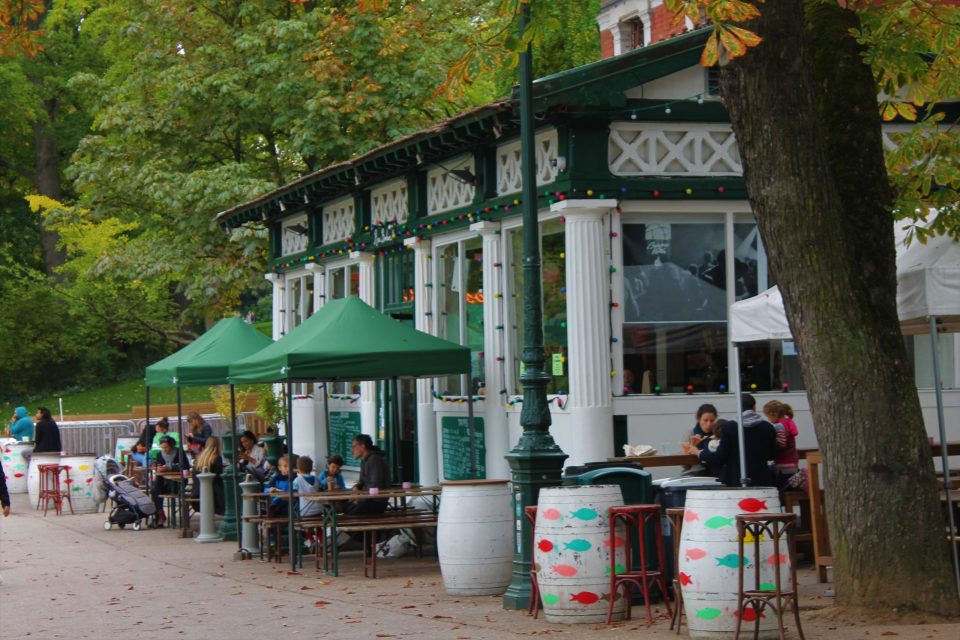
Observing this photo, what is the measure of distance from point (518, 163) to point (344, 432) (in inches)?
320

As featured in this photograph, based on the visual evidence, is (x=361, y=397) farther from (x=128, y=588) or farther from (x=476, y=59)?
(x=476, y=59)

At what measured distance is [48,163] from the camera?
54.2m

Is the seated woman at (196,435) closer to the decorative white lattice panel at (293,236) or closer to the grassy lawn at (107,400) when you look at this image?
the decorative white lattice panel at (293,236)

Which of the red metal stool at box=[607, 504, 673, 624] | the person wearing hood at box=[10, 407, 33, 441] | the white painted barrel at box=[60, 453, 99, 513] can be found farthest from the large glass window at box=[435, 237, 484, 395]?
the person wearing hood at box=[10, 407, 33, 441]

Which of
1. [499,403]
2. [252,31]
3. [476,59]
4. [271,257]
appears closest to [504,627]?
[476,59]

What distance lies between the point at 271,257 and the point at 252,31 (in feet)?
24.6

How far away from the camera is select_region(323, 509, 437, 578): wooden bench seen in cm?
1630

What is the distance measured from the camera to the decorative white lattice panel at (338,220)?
951 inches

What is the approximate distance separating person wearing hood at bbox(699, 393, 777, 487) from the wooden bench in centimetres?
359

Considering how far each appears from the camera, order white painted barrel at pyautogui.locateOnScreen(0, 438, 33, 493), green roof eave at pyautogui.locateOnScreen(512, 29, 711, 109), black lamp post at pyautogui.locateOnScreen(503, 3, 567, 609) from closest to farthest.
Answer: black lamp post at pyautogui.locateOnScreen(503, 3, 567, 609)
green roof eave at pyautogui.locateOnScreen(512, 29, 711, 109)
white painted barrel at pyautogui.locateOnScreen(0, 438, 33, 493)

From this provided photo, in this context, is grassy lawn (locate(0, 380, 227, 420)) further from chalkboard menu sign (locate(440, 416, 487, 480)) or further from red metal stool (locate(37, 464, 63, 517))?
chalkboard menu sign (locate(440, 416, 487, 480))

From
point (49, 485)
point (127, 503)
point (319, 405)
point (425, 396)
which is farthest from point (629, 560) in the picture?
point (49, 485)

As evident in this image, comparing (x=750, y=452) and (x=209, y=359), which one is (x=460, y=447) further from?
(x=750, y=452)

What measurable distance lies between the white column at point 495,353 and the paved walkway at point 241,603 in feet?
5.04
